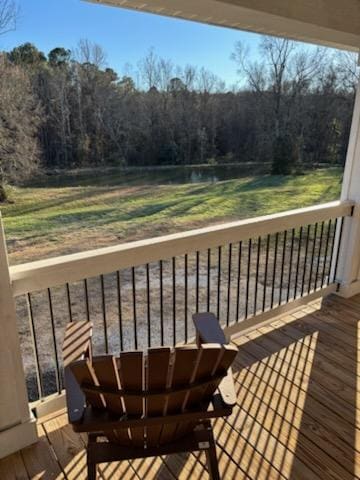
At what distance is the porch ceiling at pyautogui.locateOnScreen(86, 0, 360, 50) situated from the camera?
1.79 metres

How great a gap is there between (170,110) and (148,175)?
1.43 ft

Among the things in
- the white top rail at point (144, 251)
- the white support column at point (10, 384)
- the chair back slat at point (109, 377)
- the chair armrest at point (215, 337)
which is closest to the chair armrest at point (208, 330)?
the chair armrest at point (215, 337)

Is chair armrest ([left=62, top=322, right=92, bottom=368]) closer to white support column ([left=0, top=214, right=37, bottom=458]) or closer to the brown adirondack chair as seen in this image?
the brown adirondack chair

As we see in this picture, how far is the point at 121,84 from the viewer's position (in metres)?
1.90

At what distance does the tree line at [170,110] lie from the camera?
1.62 m

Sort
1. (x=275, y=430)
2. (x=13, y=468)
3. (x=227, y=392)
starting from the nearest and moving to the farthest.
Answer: (x=227, y=392) < (x=13, y=468) < (x=275, y=430)

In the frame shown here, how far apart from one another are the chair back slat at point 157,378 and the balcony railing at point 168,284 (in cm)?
87

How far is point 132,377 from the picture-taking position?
3.54ft

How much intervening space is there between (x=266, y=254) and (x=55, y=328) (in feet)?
5.77

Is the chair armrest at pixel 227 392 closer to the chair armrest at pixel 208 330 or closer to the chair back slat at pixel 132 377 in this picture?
the chair armrest at pixel 208 330

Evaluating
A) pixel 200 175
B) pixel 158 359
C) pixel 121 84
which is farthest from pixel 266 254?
pixel 158 359

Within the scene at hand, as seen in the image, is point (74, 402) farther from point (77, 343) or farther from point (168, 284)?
point (168, 284)

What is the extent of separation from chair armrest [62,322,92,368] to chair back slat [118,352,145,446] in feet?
0.91

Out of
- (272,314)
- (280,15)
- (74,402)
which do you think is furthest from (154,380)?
(280,15)
